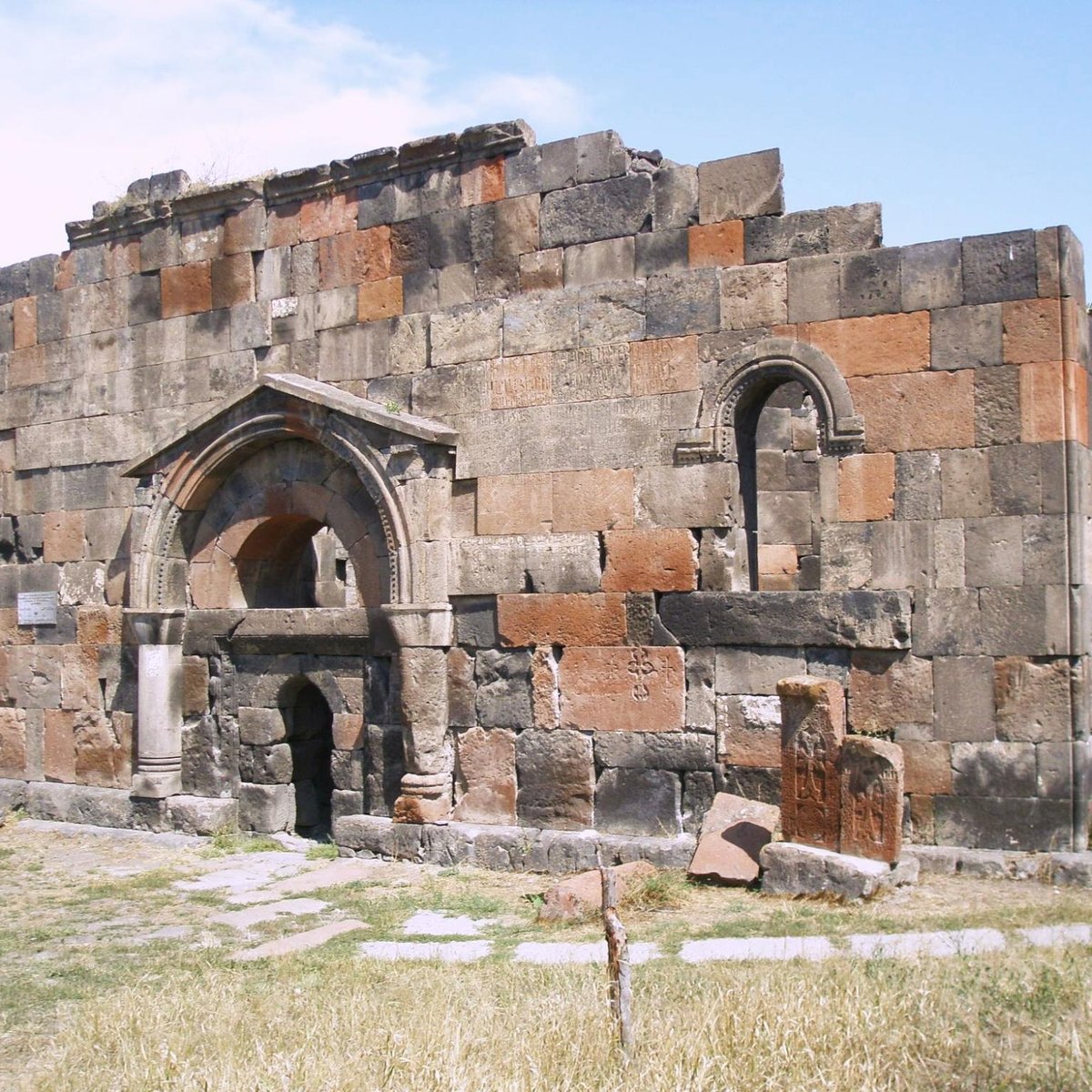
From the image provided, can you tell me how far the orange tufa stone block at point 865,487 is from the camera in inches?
314

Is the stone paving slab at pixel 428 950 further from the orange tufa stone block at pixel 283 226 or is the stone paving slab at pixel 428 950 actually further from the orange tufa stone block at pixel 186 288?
the orange tufa stone block at pixel 186 288

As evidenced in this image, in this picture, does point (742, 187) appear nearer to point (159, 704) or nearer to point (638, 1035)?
point (638, 1035)

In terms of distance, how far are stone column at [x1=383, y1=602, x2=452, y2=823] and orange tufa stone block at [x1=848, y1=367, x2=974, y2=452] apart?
3.24m

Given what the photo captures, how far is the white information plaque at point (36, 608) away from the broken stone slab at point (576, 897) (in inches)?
236

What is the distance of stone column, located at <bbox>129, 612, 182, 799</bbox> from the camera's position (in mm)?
10383

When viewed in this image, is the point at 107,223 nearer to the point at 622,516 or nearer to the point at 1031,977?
the point at 622,516

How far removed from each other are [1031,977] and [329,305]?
7.09 meters

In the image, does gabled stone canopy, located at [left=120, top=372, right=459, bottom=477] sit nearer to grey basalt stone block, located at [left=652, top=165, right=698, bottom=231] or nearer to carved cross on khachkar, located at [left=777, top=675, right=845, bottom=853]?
grey basalt stone block, located at [left=652, top=165, right=698, bottom=231]

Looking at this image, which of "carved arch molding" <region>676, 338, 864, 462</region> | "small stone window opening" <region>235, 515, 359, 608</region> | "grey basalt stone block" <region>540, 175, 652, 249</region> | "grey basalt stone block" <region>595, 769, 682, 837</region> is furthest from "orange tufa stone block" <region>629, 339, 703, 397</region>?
"small stone window opening" <region>235, 515, 359, 608</region>

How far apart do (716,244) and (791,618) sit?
8.25 ft

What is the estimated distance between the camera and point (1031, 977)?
509 cm

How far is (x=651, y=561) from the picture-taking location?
8.64 m

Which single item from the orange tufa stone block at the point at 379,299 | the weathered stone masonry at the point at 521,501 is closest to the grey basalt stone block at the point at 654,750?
the weathered stone masonry at the point at 521,501

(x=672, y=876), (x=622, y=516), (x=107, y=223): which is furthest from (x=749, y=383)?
(x=107, y=223)
